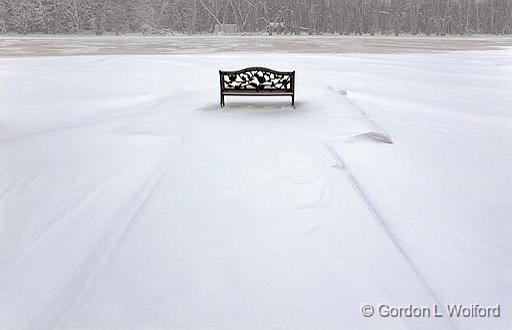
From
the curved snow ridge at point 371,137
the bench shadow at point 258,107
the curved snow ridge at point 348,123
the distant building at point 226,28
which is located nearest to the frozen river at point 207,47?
the bench shadow at point 258,107

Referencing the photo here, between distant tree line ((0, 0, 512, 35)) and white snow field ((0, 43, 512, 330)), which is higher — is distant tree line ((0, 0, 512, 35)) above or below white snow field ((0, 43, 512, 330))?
above

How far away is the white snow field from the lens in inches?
130

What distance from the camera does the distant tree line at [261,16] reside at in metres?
44.5

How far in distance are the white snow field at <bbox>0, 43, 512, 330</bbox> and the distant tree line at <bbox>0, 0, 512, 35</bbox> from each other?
3957cm

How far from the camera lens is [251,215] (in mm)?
4609

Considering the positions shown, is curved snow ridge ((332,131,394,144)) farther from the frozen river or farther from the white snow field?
the frozen river

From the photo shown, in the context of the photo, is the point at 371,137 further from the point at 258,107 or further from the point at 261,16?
the point at 261,16

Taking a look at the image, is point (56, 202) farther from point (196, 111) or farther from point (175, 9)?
point (175, 9)

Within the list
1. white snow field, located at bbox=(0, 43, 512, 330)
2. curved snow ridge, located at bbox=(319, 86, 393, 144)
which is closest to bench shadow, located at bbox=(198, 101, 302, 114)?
white snow field, located at bbox=(0, 43, 512, 330)

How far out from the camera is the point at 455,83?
1349 centimetres

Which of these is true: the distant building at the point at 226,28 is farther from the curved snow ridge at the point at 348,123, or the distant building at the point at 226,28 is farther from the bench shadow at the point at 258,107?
the curved snow ridge at the point at 348,123

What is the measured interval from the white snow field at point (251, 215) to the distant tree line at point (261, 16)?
39568 mm

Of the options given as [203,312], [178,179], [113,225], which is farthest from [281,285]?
[178,179]

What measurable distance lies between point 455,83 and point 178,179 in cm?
1068
